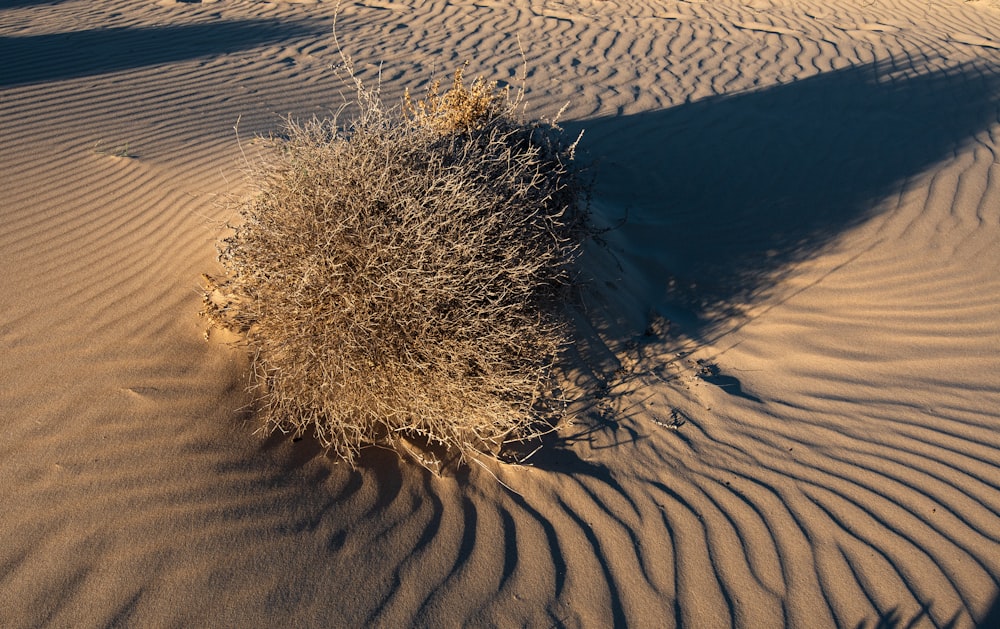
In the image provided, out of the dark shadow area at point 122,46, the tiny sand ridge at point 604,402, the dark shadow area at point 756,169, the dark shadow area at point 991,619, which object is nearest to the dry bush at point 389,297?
the tiny sand ridge at point 604,402

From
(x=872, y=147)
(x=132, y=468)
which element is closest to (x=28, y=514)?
(x=132, y=468)

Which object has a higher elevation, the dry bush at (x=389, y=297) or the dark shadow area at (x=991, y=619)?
the dry bush at (x=389, y=297)

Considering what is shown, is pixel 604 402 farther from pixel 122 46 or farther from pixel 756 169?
pixel 122 46

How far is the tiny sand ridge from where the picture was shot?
8.34 ft

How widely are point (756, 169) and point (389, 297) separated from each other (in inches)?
204

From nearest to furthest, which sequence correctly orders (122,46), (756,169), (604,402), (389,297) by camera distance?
(389,297), (604,402), (756,169), (122,46)

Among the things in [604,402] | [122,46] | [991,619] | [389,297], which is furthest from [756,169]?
[122,46]

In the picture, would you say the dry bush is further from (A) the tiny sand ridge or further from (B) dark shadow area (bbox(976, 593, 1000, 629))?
(B) dark shadow area (bbox(976, 593, 1000, 629))

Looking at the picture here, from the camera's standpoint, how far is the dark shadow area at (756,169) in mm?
5211

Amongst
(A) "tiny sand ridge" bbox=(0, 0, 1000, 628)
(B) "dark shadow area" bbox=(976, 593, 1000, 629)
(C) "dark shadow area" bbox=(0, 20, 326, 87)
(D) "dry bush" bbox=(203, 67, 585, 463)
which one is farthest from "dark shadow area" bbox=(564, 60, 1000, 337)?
(C) "dark shadow area" bbox=(0, 20, 326, 87)

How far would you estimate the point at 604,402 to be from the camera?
3.69 m

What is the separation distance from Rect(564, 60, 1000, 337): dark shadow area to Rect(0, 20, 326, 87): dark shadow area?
521 cm

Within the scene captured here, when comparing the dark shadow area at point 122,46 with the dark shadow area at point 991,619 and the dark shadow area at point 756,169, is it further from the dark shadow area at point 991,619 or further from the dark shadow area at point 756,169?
the dark shadow area at point 991,619

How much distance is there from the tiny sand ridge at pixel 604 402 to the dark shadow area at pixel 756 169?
1.6 inches
